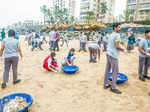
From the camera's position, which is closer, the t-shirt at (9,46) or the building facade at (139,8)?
the t-shirt at (9,46)

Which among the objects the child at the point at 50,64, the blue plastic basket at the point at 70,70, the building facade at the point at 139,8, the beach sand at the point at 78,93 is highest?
the building facade at the point at 139,8

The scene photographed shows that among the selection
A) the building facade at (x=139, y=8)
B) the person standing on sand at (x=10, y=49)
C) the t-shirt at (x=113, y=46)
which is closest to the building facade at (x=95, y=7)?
the building facade at (x=139, y=8)

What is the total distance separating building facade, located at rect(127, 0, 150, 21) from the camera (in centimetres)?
5075

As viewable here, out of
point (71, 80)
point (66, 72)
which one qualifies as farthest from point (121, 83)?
point (66, 72)

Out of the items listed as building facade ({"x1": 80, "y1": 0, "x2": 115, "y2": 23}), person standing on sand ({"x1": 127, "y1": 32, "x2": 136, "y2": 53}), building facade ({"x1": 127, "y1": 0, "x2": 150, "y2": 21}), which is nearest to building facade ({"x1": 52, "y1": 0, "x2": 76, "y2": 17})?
building facade ({"x1": 80, "y1": 0, "x2": 115, "y2": 23})

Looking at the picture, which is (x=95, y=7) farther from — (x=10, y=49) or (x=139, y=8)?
(x=10, y=49)

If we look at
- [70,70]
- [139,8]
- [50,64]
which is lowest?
[70,70]

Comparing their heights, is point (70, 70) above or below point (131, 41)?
below

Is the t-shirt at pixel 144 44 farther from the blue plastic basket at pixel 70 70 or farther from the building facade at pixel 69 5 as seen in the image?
the building facade at pixel 69 5

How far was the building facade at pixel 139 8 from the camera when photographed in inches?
1998

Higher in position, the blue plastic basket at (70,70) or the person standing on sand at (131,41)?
the person standing on sand at (131,41)

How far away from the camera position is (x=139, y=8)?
2076 inches

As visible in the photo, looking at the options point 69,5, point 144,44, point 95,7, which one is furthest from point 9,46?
point 69,5

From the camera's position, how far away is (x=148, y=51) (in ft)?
12.8
